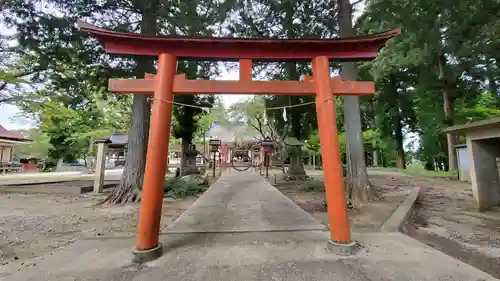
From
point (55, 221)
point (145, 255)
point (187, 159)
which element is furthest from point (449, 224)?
point (187, 159)

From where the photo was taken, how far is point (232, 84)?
11.9 ft

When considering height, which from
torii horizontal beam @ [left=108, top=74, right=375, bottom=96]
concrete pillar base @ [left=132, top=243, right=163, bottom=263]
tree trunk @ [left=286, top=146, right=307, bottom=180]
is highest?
torii horizontal beam @ [left=108, top=74, right=375, bottom=96]

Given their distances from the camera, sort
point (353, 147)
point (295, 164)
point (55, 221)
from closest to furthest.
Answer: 1. point (55, 221)
2. point (353, 147)
3. point (295, 164)

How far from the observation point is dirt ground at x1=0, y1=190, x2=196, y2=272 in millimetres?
3771

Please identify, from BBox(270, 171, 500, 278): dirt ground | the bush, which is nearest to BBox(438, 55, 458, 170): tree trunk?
BBox(270, 171, 500, 278): dirt ground

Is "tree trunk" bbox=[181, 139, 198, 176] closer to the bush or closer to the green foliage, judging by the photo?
Answer: the bush

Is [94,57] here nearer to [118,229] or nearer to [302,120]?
[118,229]

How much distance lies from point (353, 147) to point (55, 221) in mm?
7233

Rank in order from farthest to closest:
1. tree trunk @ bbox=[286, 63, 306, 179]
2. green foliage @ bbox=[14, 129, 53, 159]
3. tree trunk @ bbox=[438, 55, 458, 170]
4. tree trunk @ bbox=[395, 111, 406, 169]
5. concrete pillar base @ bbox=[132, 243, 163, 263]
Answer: green foliage @ bbox=[14, 129, 53, 159]
tree trunk @ bbox=[395, 111, 406, 169]
tree trunk @ bbox=[438, 55, 458, 170]
tree trunk @ bbox=[286, 63, 306, 179]
concrete pillar base @ bbox=[132, 243, 163, 263]

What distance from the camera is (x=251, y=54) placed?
3.72 metres

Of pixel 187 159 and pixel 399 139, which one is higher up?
pixel 399 139

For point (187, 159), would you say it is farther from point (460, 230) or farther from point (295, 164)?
point (460, 230)

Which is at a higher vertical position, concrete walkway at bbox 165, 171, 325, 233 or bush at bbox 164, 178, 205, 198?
bush at bbox 164, 178, 205, 198

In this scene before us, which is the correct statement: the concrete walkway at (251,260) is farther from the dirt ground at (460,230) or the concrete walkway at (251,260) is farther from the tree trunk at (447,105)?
the tree trunk at (447,105)
